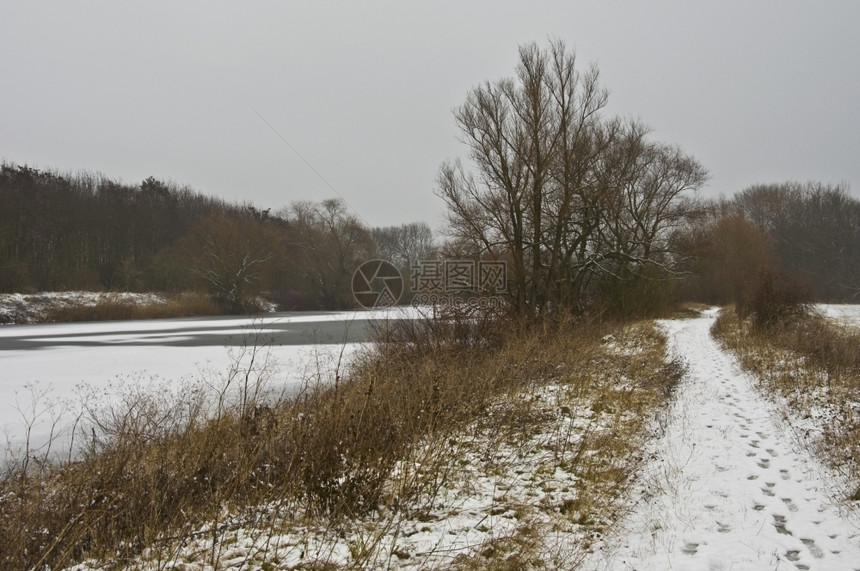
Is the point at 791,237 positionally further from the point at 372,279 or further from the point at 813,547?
the point at 813,547

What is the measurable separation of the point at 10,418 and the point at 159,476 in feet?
20.3

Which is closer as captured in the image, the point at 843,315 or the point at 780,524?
the point at 780,524

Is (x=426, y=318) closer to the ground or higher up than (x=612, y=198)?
closer to the ground

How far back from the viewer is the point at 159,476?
397 cm

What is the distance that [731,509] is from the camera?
3.99 m

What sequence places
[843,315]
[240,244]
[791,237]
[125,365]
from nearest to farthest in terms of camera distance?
[125,365], [843,315], [240,244], [791,237]

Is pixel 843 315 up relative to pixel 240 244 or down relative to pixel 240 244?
down

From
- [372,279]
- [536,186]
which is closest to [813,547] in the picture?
[536,186]

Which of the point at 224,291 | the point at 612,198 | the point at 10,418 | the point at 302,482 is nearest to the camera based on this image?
the point at 302,482

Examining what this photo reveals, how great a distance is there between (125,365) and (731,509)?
44.9 feet

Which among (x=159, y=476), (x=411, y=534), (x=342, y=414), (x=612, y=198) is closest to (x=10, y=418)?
(x=159, y=476)

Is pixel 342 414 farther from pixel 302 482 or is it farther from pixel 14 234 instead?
pixel 14 234

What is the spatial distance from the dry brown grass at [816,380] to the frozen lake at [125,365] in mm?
5143

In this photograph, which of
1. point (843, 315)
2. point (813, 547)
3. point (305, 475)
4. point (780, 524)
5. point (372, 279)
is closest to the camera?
point (813, 547)
